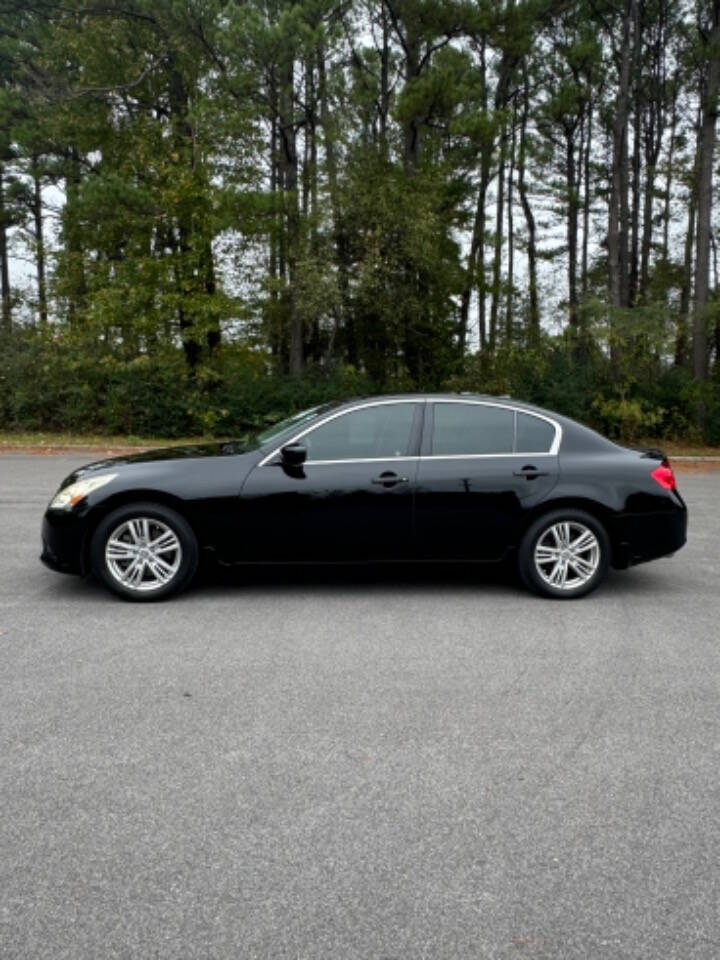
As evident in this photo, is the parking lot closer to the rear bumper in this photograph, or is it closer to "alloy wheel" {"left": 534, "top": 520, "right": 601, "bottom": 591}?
"alloy wheel" {"left": 534, "top": 520, "right": 601, "bottom": 591}

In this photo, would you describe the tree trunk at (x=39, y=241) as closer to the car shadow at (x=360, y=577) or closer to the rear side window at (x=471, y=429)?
the car shadow at (x=360, y=577)

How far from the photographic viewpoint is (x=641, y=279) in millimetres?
34344

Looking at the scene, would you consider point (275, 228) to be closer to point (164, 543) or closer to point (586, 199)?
point (164, 543)

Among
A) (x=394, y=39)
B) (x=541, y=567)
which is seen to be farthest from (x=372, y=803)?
(x=394, y=39)

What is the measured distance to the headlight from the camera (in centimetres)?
596

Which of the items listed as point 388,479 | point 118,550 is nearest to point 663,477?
point 388,479

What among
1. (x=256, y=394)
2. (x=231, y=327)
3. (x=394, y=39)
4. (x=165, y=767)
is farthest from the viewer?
(x=394, y=39)

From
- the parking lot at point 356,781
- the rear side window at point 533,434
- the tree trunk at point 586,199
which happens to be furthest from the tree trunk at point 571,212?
the parking lot at point 356,781

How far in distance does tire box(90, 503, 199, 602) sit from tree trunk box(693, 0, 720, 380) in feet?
60.3

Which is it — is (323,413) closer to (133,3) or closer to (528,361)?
(528,361)

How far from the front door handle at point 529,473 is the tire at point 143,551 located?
2.44 meters

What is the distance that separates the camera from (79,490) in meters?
5.99

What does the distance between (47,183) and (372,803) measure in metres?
29.0

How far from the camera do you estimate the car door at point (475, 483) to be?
6184 millimetres
